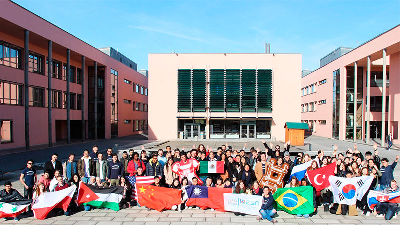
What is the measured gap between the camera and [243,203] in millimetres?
7906

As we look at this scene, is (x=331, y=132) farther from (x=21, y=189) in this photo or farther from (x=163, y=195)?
(x=21, y=189)

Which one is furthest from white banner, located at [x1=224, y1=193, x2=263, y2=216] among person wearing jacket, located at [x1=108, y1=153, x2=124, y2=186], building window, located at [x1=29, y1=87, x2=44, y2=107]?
building window, located at [x1=29, y1=87, x2=44, y2=107]

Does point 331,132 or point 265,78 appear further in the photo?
point 331,132

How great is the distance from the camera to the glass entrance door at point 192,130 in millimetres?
32500

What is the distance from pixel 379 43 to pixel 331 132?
14.5 metres

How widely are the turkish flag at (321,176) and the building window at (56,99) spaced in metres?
28.3

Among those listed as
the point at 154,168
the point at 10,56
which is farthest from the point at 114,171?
the point at 10,56

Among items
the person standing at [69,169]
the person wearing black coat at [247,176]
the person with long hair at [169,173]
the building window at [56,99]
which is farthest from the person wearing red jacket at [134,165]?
the building window at [56,99]

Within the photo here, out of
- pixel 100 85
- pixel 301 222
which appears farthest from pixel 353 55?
pixel 100 85

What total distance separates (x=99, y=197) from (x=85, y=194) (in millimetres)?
460

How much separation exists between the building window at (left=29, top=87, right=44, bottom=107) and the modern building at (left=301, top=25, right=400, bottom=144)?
3518 cm

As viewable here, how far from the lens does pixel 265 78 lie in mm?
31500

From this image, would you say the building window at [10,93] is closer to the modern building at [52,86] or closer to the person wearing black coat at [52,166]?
the modern building at [52,86]

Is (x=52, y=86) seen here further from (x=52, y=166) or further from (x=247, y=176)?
(x=247, y=176)
